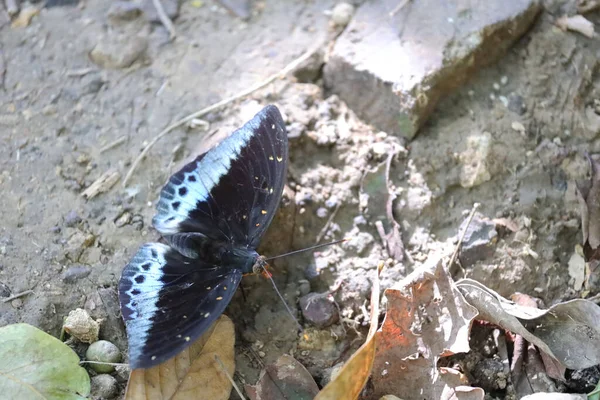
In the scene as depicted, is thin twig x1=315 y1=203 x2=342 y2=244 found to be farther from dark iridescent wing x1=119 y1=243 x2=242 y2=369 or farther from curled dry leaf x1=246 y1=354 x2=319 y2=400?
curled dry leaf x1=246 y1=354 x2=319 y2=400

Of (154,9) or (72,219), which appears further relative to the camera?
(154,9)

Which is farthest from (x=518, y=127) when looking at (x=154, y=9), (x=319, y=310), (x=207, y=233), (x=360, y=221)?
(x=154, y=9)

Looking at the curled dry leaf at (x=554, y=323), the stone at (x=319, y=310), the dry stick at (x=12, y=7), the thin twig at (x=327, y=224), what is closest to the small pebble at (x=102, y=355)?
the stone at (x=319, y=310)

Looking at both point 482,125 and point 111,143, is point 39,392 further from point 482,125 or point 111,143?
point 482,125

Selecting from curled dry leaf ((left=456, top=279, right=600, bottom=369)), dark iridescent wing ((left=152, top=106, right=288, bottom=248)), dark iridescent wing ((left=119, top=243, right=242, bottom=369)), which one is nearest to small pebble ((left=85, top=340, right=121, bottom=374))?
dark iridescent wing ((left=119, top=243, right=242, bottom=369))

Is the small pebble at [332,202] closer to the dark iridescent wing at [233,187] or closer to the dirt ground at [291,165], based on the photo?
the dirt ground at [291,165]

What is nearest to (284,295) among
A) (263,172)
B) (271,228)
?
(271,228)

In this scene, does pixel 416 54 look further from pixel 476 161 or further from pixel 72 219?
pixel 72 219
